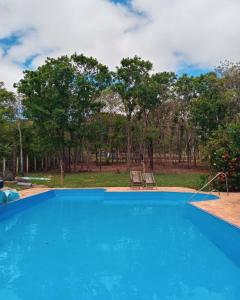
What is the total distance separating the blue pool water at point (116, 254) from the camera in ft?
15.2

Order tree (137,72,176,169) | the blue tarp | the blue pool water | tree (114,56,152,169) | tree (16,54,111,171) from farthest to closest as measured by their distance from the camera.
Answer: tree (16,54,111,171) → tree (137,72,176,169) → tree (114,56,152,169) → the blue tarp → the blue pool water

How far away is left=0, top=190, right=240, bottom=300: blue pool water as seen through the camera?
15.2ft

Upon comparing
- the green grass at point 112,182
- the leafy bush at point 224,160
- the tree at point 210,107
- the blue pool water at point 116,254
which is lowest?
the blue pool water at point 116,254

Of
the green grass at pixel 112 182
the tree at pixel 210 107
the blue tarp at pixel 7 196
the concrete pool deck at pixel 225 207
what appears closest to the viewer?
the concrete pool deck at pixel 225 207

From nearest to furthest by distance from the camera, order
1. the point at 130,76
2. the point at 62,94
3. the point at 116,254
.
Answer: the point at 116,254, the point at 130,76, the point at 62,94

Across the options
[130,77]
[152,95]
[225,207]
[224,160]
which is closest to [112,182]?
[224,160]

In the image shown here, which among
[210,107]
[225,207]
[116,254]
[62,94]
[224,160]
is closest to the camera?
[116,254]

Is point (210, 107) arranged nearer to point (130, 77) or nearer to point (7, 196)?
point (130, 77)

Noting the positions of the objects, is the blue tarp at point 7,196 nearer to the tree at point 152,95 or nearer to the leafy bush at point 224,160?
the leafy bush at point 224,160

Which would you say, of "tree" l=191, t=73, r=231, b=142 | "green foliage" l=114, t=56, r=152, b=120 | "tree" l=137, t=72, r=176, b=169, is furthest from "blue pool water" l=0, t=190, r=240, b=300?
"tree" l=191, t=73, r=231, b=142

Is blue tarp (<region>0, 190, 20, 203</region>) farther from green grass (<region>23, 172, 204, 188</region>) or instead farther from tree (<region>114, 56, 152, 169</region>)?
tree (<region>114, 56, 152, 169</region>)

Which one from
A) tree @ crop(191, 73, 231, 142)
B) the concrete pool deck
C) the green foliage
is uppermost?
the green foliage

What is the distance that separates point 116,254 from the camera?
6375 millimetres

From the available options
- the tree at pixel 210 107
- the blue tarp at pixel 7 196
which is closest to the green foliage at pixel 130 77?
the tree at pixel 210 107
